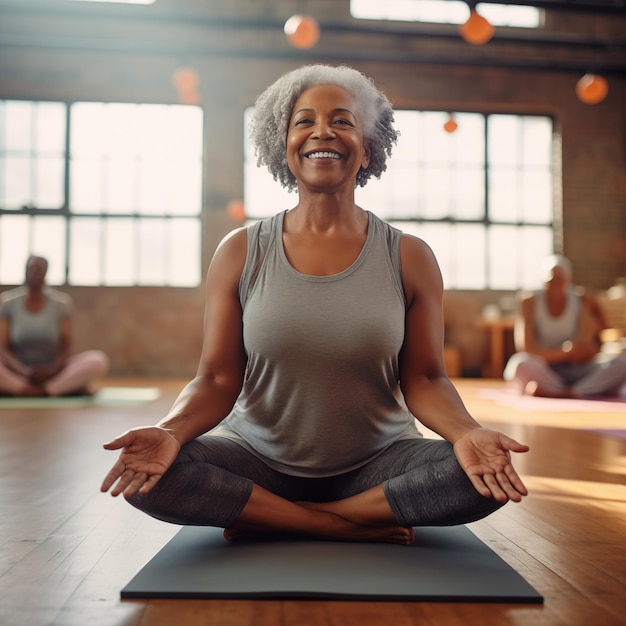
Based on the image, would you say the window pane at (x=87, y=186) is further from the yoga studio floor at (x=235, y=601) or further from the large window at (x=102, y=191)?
the yoga studio floor at (x=235, y=601)

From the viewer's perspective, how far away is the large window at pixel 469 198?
344 inches

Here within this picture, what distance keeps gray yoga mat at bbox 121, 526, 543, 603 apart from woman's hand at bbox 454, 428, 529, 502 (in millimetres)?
167

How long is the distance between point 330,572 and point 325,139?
902 mm

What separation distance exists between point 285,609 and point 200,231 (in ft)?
25.0

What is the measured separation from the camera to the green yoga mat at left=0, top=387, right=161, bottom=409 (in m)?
5.00

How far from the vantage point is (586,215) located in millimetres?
8883

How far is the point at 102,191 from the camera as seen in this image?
8.49 metres

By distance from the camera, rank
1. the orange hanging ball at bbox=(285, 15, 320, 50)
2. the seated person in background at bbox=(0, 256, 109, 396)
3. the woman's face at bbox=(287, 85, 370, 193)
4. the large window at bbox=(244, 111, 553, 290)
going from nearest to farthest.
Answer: the woman's face at bbox=(287, 85, 370, 193)
the orange hanging ball at bbox=(285, 15, 320, 50)
the seated person in background at bbox=(0, 256, 109, 396)
the large window at bbox=(244, 111, 553, 290)

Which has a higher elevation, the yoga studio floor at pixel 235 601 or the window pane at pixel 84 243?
the window pane at pixel 84 243

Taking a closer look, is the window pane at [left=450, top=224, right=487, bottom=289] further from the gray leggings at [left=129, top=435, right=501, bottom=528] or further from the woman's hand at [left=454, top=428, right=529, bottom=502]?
the woman's hand at [left=454, top=428, right=529, bottom=502]

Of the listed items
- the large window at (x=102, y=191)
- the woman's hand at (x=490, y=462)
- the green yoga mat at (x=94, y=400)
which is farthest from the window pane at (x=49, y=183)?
the woman's hand at (x=490, y=462)

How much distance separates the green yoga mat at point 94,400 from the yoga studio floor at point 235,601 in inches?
66.8

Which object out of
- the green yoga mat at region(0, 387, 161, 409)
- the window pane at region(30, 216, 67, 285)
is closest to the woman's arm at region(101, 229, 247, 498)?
the green yoga mat at region(0, 387, 161, 409)

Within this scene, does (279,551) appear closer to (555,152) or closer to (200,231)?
(200,231)
